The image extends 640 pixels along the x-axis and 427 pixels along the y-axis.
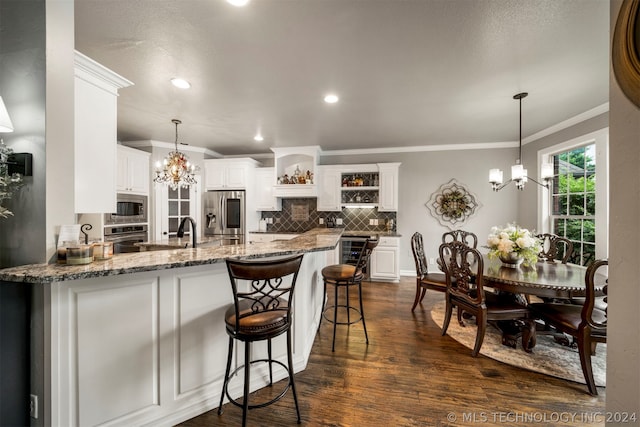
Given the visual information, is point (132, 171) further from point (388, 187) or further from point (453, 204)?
point (453, 204)

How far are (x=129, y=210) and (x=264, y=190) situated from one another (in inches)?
92.1

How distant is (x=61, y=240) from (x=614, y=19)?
267cm

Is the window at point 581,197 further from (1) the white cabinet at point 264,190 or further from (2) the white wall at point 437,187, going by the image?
(1) the white cabinet at point 264,190

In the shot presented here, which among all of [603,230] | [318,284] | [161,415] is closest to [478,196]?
[603,230]

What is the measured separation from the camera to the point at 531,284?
2.08 metres

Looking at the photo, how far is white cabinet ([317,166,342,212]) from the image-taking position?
5.20 meters

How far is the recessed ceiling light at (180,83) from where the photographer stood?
8.34 feet

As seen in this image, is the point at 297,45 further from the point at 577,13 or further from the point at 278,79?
the point at 577,13

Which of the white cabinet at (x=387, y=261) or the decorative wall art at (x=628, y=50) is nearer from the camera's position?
the decorative wall art at (x=628, y=50)

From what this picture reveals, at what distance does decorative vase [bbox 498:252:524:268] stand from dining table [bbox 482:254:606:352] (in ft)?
0.18

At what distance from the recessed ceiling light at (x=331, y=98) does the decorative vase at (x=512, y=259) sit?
8.09ft

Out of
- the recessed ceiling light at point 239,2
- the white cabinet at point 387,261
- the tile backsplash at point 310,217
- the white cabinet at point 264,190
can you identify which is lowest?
the white cabinet at point 387,261

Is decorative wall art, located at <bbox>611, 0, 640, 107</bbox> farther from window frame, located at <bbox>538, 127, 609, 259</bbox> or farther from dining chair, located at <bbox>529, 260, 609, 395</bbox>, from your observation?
window frame, located at <bbox>538, 127, 609, 259</bbox>

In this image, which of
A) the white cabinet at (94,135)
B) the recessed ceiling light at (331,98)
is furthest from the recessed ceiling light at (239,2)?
the recessed ceiling light at (331,98)
